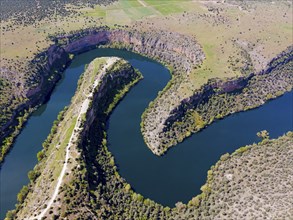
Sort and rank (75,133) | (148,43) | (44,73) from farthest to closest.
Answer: (148,43)
(44,73)
(75,133)

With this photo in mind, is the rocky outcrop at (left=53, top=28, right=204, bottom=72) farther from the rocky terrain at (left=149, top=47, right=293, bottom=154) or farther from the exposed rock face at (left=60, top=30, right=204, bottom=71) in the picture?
the rocky terrain at (left=149, top=47, right=293, bottom=154)

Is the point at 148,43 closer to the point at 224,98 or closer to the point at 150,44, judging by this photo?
the point at 150,44

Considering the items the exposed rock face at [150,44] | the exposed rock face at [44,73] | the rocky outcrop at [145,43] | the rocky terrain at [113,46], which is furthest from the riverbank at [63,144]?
the rocky outcrop at [145,43]

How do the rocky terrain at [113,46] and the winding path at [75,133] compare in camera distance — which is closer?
the winding path at [75,133]

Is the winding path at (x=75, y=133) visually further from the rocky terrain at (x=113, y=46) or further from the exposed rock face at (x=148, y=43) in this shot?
the exposed rock face at (x=148, y=43)

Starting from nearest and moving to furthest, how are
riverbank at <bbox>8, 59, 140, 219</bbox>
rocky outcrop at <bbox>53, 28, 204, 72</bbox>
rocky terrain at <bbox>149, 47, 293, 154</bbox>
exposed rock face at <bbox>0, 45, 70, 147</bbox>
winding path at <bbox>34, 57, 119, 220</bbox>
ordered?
winding path at <bbox>34, 57, 119, 220</bbox> < riverbank at <bbox>8, 59, 140, 219</bbox> < rocky terrain at <bbox>149, 47, 293, 154</bbox> < exposed rock face at <bbox>0, 45, 70, 147</bbox> < rocky outcrop at <bbox>53, 28, 204, 72</bbox>

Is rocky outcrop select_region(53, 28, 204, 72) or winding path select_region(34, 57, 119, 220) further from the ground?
rocky outcrop select_region(53, 28, 204, 72)

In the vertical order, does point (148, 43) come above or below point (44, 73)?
above

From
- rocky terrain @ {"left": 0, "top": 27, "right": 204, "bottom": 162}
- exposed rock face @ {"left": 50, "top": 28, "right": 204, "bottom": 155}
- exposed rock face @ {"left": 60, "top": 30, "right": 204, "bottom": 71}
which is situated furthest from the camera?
exposed rock face @ {"left": 60, "top": 30, "right": 204, "bottom": 71}

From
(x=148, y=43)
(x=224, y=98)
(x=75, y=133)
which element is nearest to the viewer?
(x=75, y=133)

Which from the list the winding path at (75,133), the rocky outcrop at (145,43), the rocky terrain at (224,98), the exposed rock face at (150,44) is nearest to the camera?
the winding path at (75,133)

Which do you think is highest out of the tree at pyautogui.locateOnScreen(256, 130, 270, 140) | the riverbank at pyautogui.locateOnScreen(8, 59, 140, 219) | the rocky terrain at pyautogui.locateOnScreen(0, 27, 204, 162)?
the rocky terrain at pyautogui.locateOnScreen(0, 27, 204, 162)

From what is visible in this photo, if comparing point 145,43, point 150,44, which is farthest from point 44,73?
point 150,44

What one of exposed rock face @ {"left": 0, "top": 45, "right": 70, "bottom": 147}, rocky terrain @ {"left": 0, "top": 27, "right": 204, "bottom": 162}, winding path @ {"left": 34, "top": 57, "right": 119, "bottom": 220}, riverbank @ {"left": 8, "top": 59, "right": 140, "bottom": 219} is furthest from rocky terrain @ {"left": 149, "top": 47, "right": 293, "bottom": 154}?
exposed rock face @ {"left": 0, "top": 45, "right": 70, "bottom": 147}
